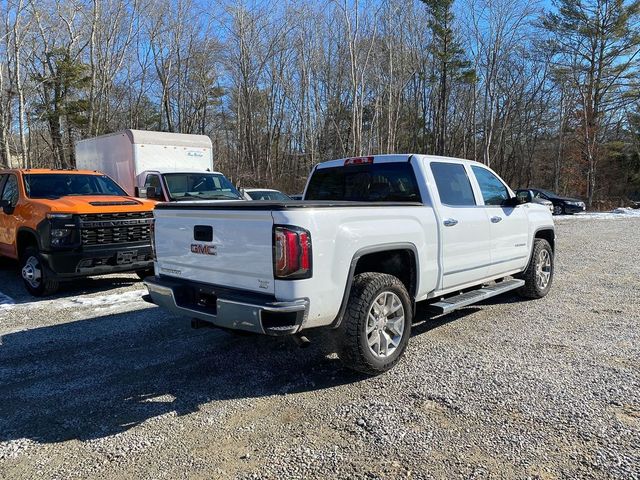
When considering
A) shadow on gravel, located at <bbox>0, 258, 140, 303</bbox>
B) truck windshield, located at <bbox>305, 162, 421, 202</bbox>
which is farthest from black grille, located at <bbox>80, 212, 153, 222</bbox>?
truck windshield, located at <bbox>305, 162, 421, 202</bbox>

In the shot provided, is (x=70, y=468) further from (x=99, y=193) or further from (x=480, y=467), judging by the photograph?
(x=99, y=193)

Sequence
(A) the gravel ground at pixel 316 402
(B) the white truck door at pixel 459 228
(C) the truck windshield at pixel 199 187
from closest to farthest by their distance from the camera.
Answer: (A) the gravel ground at pixel 316 402, (B) the white truck door at pixel 459 228, (C) the truck windshield at pixel 199 187

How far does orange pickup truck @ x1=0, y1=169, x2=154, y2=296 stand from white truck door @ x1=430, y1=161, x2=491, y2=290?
15.1ft

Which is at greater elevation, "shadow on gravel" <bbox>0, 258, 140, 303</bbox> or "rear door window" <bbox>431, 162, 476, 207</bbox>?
"rear door window" <bbox>431, 162, 476, 207</bbox>

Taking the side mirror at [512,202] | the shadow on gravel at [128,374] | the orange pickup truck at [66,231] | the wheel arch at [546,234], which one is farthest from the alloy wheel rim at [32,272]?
the wheel arch at [546,234]

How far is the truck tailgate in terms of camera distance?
11.5 feet

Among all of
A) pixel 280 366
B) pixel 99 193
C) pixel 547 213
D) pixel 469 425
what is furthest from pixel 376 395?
pixel 99 193

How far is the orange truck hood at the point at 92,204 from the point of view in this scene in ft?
22.6

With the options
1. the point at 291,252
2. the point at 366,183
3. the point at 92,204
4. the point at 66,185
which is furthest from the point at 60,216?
the point at 291,252

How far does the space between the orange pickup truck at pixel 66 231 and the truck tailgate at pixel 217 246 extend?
2.89 m

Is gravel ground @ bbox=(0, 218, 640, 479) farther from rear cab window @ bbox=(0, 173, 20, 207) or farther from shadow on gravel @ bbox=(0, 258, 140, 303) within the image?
rear cab window @ bbox=(0, 173, 20, 207)

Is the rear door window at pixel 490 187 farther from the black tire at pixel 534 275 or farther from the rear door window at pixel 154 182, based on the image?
the rear door window at pixel 154 182

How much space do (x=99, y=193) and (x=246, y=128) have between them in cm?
2554

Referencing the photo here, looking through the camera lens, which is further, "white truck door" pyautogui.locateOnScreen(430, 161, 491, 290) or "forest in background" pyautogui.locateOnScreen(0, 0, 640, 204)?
"forest in background" pyautogui.locateOnScreen(0, 0, 640, 204)
